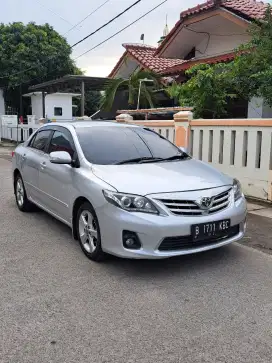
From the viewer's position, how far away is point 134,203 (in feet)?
13.1

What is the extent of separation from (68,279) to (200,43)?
12547 millimetres

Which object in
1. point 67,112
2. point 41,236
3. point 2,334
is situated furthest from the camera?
point 67,112

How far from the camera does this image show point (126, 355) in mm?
2730

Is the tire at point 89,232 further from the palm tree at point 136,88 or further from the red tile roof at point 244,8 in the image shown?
the palm tree at point 136,88

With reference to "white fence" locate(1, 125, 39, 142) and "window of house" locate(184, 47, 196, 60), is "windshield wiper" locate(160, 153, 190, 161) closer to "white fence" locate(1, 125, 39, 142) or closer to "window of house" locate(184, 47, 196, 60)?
"window of house" locate(184, 47, 196, 60)

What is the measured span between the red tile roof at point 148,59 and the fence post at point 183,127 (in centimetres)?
607

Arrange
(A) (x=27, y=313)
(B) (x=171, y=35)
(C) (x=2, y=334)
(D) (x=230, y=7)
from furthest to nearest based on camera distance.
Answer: (B) (x=171, y=35) → (D) (x=230, y=7) → (A) (x=27, y=313) → (C) (x=2, y=334)

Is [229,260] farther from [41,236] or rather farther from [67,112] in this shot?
[67,112]

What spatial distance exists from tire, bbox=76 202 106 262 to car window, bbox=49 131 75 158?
0.90 meters

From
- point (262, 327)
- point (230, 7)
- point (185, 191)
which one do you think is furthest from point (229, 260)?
point (230, 7)

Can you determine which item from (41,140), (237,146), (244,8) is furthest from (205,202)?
(244,8)

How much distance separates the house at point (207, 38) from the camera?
11.3m

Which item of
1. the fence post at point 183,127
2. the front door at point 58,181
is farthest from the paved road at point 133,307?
the fence post at point 183,127

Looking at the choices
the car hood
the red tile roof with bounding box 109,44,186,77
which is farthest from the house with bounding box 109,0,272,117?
the car hood
